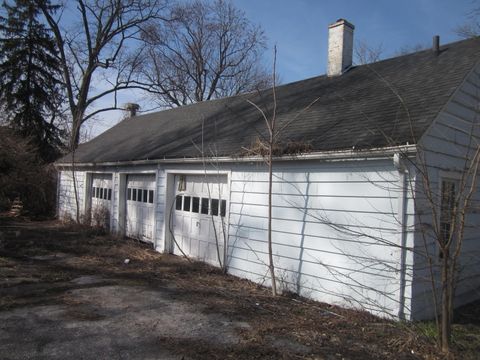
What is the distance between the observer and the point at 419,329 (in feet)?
18.1

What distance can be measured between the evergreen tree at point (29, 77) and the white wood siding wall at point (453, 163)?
2310 centimetres

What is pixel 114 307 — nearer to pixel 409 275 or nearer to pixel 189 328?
pixel 189 328

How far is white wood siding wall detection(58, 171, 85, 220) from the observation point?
16.8 m

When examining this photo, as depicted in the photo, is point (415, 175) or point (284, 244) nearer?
point (415, 175)

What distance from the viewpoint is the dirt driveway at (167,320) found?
4930mm

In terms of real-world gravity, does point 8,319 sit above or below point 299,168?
below

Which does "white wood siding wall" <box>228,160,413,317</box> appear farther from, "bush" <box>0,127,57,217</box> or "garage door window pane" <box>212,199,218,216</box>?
"bush" <box>0,127,57,217</box>

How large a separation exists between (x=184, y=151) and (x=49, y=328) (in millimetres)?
5950

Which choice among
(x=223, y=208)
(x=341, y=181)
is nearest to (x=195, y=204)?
(x=223, y=208)

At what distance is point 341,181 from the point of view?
6992mm

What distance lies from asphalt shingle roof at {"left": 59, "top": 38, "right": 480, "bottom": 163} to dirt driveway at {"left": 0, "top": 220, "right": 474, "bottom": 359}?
2.57 meters

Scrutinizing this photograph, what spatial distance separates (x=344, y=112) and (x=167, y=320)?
5.01 m

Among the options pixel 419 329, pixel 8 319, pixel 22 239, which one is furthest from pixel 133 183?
pixel 419 329

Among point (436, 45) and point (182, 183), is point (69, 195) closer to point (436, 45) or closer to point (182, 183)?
point (182, 183)
